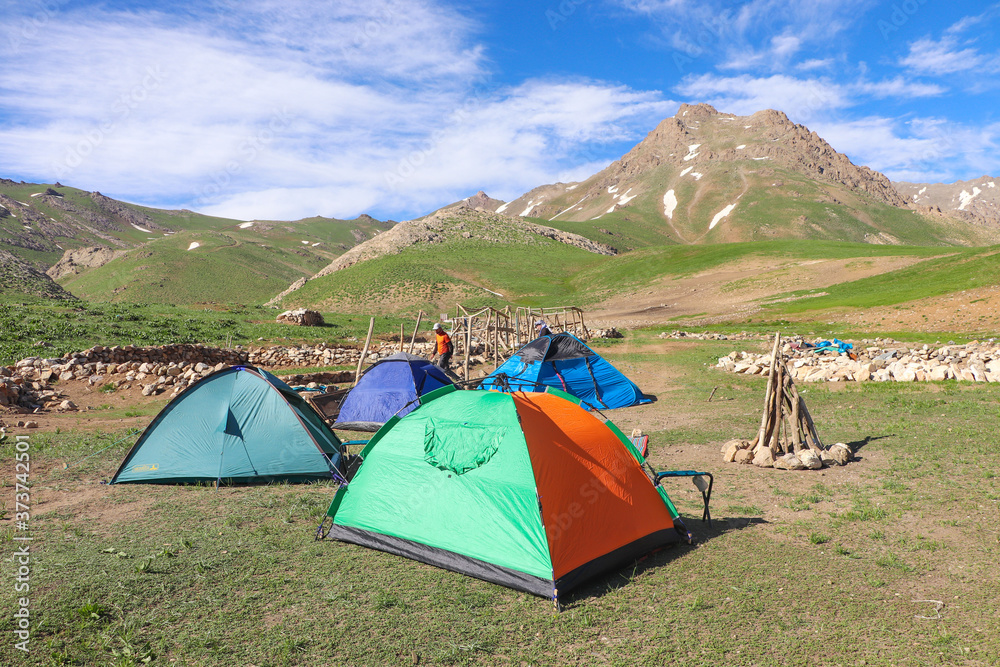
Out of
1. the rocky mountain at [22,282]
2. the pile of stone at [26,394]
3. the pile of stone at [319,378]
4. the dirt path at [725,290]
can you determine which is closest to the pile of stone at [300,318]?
the rocky mountain at [22,282]

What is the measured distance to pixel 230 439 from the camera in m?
9.73

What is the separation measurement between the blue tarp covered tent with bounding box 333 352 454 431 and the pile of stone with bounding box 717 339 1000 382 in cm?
1409

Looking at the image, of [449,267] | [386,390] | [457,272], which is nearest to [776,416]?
[386,390]

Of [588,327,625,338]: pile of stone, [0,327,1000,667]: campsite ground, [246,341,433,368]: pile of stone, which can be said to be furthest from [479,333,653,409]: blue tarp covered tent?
[588,327,625,338]: pile of stone

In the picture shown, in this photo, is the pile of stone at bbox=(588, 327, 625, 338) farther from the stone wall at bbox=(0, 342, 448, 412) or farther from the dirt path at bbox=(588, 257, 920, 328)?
the stone wall at bbox=(0, 342, 448, 412)

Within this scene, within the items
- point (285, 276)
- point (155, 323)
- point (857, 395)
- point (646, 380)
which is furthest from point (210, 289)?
point (857, 395)

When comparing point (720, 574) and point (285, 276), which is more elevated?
point (285, 276)

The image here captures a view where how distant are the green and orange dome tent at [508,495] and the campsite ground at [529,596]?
267mm

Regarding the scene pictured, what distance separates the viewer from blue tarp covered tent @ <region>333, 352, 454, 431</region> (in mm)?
14352

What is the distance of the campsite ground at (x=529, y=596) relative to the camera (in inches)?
188

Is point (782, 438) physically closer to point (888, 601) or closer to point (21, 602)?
point (888, 601)

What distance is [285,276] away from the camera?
134000 millimetres

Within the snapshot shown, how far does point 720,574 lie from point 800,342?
26.3 m

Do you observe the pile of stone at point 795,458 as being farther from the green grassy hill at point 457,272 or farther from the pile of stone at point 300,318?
the green grassy hill at point 457,272
